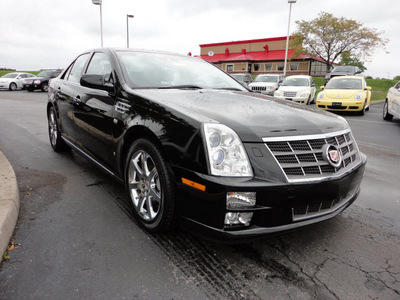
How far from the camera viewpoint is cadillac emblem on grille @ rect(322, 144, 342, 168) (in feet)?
7.17

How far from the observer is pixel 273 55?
43.9 m

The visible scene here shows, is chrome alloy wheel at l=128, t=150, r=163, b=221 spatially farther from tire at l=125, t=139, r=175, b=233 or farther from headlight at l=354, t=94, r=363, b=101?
headlight at l=354, t=94, r=363, b=101

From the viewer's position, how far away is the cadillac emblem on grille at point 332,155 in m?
2.19

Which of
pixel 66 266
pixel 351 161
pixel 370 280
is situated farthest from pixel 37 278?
pixel 351 161

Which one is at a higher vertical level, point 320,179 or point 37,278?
point 320,179

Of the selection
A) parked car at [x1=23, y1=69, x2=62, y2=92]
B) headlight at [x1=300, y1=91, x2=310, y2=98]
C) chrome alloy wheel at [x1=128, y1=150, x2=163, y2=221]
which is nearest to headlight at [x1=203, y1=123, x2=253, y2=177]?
chrome alloy wheel at [x1=128, y1=150, x2=163, y2=221]

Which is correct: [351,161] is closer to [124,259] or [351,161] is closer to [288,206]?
[288,206]

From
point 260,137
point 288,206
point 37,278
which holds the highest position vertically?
point 260,137

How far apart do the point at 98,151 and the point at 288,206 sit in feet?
7.08

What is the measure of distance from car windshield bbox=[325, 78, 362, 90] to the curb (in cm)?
1177

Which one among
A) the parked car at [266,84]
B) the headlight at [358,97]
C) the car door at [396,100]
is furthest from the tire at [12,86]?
the car door at [396,100]

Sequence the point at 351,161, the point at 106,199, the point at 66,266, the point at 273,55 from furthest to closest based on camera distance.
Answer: the point at 273,55 → the point at 106,199 → the point at 351,161 → the point at 66,266

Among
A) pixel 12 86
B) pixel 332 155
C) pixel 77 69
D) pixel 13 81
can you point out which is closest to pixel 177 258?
pixel 332 155

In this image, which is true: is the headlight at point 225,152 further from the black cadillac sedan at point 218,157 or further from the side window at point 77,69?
the side window at point 77,69
